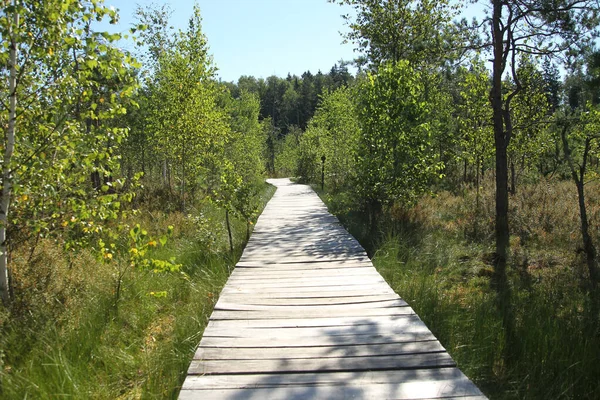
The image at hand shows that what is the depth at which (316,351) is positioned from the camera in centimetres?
334

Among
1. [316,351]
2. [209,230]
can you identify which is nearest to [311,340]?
[316,351]

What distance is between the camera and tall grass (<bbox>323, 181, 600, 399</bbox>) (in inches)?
146

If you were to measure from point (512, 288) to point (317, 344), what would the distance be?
3.97m

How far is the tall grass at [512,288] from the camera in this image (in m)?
3.70

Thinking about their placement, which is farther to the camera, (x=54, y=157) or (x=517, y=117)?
(x=517, y=117)

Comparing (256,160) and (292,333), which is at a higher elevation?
(256,160)

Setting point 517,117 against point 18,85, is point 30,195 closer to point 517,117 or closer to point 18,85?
point 18,85

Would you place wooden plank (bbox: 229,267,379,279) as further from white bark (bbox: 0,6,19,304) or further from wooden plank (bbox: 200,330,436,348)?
white bark (bbox: 0,6,19,304)

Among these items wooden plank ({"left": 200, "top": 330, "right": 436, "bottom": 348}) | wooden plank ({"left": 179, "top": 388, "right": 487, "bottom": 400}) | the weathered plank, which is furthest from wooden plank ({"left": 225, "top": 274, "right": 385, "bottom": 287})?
wooden plank ({"left": 179, "top": 388, "right": 487, "bottom": 400})

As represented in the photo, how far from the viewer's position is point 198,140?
1338 centimetres

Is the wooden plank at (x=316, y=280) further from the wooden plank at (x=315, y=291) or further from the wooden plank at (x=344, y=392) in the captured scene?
the wooden plank at (x=344, y=392)

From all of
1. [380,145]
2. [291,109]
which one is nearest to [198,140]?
[380,145]

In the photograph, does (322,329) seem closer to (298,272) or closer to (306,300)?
(306,300)

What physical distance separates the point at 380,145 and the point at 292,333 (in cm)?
590
